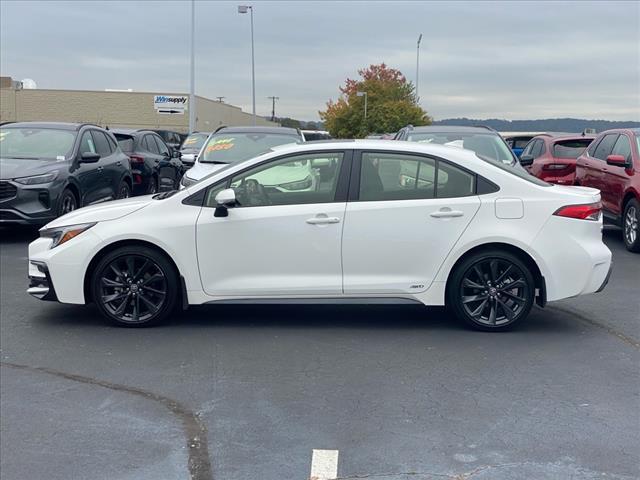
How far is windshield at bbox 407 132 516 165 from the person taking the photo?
447 inches

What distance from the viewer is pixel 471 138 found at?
11883mm

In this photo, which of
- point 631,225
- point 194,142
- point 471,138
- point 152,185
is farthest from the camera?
point 194,142

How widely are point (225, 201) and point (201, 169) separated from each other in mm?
5595

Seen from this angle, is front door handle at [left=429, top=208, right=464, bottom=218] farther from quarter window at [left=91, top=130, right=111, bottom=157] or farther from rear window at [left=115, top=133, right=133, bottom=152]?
rear window at [left=115, top=133, right=133, bottom=152]

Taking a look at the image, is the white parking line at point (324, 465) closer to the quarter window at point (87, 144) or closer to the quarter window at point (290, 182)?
the quarter window at point (290, 182)

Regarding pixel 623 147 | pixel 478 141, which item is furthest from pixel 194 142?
pixel 623 147

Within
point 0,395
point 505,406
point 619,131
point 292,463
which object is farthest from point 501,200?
point 619,131

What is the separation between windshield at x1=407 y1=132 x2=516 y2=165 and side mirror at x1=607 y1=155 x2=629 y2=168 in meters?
1.36

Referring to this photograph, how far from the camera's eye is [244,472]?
3.93m

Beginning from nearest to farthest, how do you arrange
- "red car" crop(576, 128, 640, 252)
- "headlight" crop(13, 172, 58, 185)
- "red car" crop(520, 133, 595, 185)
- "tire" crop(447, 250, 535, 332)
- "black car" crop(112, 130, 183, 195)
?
"tire" crop(447, 250, 535, 332), "headlight" crop(13, 172, 58, 185), "red car" crop(576, 128, 640, 252), "red car" crop(520, 133, 595, 185), "black car" crop(112, 130, 183, 195)

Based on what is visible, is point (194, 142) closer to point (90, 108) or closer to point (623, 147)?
point (623, 147)

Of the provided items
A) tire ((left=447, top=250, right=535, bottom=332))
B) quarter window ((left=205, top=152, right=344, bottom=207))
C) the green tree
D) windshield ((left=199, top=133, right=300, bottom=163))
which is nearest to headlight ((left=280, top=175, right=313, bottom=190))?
quarter window ((left=205, top=152, right=344, bottom=207))

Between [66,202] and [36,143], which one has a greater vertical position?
[36,143]

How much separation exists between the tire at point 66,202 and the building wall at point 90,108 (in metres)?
46.0
